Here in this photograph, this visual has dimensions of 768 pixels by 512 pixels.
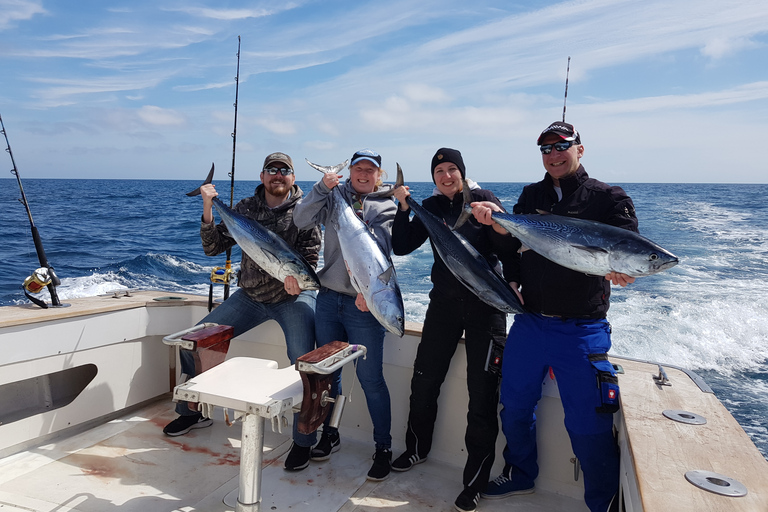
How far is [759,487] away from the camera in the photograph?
1.38 metres

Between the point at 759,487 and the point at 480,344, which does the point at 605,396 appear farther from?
the point at 759,487

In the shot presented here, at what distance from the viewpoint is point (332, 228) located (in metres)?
2.85

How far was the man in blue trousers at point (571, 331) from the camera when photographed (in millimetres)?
2258

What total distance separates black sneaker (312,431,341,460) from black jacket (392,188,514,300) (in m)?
1.12

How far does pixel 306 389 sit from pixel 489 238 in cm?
119

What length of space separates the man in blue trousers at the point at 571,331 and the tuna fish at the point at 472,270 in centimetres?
15

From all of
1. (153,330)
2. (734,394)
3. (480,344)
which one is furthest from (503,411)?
(734,394)

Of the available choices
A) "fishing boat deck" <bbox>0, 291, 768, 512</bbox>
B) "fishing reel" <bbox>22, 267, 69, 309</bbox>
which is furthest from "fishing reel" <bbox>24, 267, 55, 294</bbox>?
"fishing boat deck" <bbox>0, 291, 768, 512</bbox>

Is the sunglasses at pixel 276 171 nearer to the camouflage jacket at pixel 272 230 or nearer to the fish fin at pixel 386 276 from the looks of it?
the camouflage jacket at pixel 272 230

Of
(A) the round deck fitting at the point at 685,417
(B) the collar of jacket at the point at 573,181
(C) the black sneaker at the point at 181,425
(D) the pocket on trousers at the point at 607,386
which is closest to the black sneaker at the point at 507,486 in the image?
(D) the pocket on trousers at the point at 607,386

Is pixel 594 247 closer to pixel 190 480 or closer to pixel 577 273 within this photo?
pixel 577 273

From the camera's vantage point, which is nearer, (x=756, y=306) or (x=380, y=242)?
(x=380, y=242)

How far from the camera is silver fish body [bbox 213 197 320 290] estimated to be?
271cm

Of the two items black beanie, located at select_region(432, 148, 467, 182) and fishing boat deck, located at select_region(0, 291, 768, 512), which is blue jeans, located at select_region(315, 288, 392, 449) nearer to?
fishing boat deck, located at select_region(0, 291, 768, 512)
